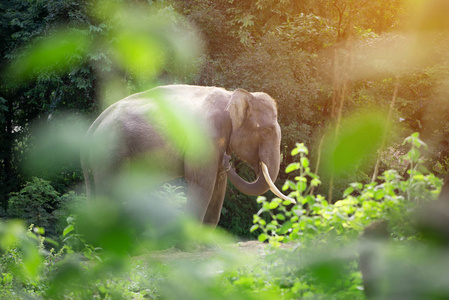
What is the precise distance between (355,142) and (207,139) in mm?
5044

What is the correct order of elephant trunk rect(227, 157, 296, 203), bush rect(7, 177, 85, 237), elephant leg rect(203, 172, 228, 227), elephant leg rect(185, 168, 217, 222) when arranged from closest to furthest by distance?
elephant leg rect(185, 168, 217, 222) → elephant trunk rect(227, 157, 296, 203) → elephant leg rect(203, 172, 228, 227) → bush rect(7, 177, 85, 237)

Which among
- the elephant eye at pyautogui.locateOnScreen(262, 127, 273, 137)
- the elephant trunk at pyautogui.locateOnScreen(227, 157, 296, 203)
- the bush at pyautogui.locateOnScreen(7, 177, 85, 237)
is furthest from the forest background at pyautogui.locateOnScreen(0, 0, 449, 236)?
the elephant eye at pyautogui.locateOnScreen(262, 127, 273, 137)

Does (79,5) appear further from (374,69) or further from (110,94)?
(374,69)

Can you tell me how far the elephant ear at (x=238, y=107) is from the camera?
20.4 ft

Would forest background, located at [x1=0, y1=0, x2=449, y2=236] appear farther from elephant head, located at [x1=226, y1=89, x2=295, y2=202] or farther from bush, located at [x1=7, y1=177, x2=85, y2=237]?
elephant head, located at [x1=226, y1=89, x2=295, y2=202]

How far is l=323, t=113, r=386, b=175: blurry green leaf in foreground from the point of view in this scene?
0.99 m

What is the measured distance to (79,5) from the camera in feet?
31.8

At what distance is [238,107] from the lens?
6.24 m

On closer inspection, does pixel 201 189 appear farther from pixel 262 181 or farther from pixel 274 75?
pixel 274 75

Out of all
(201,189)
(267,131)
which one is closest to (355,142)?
(201,189)

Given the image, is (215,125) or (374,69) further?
(374,69)

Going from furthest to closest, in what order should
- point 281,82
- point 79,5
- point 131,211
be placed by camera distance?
point 281,82
point 79,5
point 131,211

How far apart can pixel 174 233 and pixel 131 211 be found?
0.27 ft

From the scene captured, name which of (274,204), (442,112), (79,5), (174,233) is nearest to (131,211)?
(174,233)
